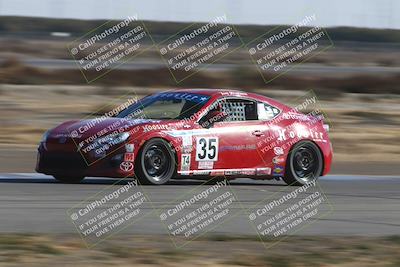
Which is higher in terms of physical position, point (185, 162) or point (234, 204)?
point (185, 162)

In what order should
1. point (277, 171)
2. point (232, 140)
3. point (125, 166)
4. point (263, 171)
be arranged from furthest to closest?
point (277, 171) → point (263, 171) → point (232, 140) → point (125, 166)

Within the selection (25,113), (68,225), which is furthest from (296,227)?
(25,113)

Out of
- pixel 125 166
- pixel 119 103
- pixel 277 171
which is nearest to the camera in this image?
pixel 125 166

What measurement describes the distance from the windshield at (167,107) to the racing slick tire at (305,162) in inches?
61.2

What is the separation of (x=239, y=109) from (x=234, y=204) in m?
2.53

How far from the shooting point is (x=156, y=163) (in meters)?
13.0

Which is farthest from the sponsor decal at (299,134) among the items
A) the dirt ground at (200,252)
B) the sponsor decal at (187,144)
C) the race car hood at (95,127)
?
the dirt ground at (200,252)

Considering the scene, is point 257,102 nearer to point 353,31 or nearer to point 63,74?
point 63,74

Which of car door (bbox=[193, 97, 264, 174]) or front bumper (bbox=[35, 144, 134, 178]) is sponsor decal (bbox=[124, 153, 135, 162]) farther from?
car door (bbox=[193, 97, 264, 174])

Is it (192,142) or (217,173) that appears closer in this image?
(192,142)

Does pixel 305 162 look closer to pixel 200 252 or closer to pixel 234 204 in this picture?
pixel 234 204

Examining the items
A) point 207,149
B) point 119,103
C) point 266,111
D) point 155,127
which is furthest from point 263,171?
point 119,103

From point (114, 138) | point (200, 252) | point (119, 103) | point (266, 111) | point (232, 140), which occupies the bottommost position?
point (200, 252)

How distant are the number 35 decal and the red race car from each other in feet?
0.04
